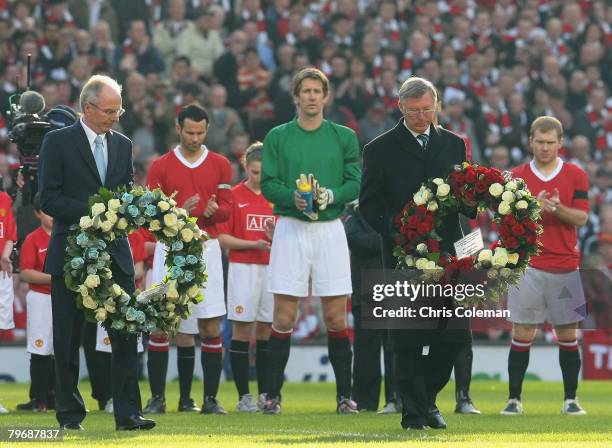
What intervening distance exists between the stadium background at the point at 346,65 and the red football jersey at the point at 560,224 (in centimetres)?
526

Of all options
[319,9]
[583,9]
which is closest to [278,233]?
[319,9]

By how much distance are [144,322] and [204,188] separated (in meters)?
3.18

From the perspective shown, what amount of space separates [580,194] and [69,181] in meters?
4.91

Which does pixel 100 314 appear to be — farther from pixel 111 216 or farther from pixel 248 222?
pixel 248 222

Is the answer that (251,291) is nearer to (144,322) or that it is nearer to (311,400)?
(311,400)

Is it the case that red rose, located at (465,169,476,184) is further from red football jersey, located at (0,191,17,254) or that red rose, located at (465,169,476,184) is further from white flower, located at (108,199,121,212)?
red football jersey, located at (0,191,17,254)

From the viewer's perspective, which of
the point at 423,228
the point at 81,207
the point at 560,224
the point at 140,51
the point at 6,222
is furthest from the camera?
the point at 140,51

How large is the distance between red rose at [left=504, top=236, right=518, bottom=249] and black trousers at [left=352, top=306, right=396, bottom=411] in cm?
312

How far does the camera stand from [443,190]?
9664mm

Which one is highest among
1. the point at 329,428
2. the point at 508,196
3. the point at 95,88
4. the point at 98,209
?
the point at 95,88

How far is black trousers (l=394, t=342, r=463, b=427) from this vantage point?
9883 mm

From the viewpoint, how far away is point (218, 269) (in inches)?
502

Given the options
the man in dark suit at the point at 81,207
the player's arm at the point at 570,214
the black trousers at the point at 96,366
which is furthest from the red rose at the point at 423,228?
the black trousers at the point at 96,366

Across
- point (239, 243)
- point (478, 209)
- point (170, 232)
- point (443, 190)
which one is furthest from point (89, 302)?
point (239, 243)
